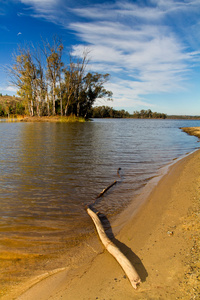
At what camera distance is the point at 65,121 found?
129ft

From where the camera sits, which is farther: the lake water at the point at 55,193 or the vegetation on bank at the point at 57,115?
the vegetation on bank at the point at 57,115

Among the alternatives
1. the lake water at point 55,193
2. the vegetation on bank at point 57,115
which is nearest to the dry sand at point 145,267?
the lake water at point 55,193

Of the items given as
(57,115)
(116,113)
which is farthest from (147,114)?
(57,115)

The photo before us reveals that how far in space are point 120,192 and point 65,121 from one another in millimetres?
35946

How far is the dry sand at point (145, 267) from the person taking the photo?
75.8 inches

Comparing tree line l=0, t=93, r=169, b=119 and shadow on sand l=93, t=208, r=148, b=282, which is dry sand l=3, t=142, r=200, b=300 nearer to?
shadow on sand l=93, t=208, r=148, b=282

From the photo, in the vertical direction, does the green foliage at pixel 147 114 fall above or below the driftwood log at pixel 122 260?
above

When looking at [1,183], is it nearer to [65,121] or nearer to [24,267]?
[24,267]

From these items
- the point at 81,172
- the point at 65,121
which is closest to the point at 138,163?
the point at 81,172

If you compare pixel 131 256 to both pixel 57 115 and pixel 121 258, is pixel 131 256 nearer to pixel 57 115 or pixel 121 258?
pixel 121 258

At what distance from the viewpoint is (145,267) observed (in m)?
2.27

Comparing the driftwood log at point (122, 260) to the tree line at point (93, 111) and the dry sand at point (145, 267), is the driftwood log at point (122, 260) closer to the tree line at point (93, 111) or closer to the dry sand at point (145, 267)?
the dry sand at point (145, 267)

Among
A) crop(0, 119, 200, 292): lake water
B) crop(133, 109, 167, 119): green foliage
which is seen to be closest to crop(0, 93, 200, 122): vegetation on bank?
crop(133, 109, 167, 119): green foliage

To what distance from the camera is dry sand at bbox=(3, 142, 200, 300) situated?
6.31 ft
